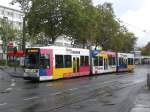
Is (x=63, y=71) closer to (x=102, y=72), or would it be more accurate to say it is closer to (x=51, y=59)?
(x=51, y=59)

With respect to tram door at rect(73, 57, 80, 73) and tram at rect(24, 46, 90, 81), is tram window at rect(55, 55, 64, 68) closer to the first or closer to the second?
tram at rect(24, 46, 90, 81)

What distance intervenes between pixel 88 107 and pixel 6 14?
413 feet

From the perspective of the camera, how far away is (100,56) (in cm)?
5672

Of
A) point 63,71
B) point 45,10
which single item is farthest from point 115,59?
point 63,71

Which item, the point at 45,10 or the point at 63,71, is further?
the point at 45,10

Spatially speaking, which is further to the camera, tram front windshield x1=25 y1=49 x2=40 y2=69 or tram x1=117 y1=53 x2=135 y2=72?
tram x1=117 y1=53 x2=135 y2=72

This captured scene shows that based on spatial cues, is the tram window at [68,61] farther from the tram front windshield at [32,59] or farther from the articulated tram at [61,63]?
the tram front windshield at [32,59]

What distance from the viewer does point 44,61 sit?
3922cm

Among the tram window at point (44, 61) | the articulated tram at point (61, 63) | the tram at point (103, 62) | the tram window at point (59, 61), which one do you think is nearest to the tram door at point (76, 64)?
the articulated tram at point (61, 63)

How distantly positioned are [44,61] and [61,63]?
3465 millimetres

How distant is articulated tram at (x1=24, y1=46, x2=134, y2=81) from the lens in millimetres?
38688

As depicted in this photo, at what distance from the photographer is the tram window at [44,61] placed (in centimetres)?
3888

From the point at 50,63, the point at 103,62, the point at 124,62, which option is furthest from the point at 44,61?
the point at 124,62

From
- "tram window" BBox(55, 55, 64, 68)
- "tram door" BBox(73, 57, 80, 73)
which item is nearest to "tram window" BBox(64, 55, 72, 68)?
"tram window" BBox(55, 55, 64, 68)
